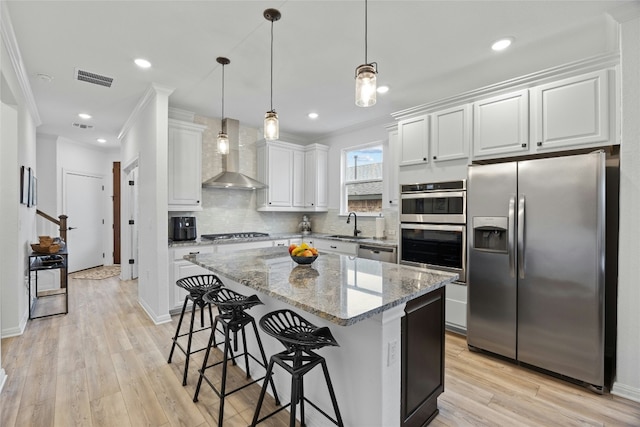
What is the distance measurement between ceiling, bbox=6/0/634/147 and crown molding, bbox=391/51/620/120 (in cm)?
22

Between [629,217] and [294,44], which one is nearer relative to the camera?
[629,217]

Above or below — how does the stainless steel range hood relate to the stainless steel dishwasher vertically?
above

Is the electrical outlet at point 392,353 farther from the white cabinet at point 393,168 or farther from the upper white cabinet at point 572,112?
the white cabinet at point 393,168

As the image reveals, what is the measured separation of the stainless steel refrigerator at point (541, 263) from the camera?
2.24m

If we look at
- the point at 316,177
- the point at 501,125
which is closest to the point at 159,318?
the point at 316,177

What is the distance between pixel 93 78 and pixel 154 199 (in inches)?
54.6

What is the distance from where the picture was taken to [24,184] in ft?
11.5

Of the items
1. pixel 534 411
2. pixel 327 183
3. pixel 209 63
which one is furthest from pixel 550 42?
pixel 327 183

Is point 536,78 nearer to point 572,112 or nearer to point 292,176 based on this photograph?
point 572,112

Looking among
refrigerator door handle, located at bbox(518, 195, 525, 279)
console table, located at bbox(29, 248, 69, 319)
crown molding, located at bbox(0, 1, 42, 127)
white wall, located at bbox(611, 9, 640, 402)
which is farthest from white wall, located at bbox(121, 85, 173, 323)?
white wall, located at bbox(611, 9, 640, 402)

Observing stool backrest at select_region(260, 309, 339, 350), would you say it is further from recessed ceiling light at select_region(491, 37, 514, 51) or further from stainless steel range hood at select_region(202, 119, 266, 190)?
stainless steel range hood at select_region(202, 119, 266, 190)

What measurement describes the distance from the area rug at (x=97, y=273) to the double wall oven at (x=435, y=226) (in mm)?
5723

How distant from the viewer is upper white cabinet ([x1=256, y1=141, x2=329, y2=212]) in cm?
505

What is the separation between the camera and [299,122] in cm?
487
